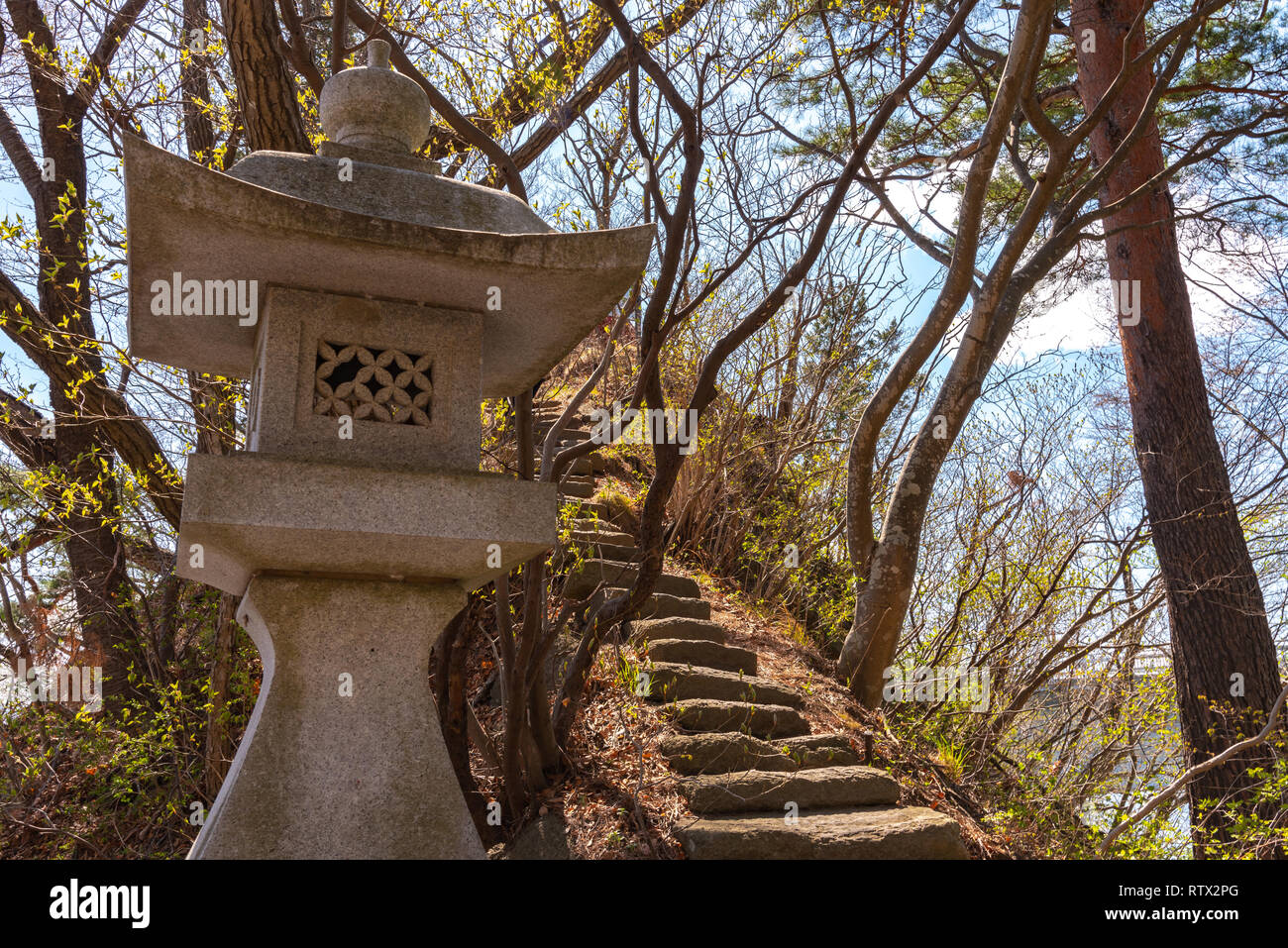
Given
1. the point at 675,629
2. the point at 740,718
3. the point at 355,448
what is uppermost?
the point at 355,448

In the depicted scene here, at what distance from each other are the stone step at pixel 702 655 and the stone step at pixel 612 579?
37 centimetres

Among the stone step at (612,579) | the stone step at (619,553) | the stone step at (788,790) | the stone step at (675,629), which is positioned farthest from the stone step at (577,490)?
the stone step at (788,790)

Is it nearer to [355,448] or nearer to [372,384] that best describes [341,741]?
[355,448]

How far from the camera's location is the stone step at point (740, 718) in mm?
4762

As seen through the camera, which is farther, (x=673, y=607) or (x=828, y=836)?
(x=673, y=607)

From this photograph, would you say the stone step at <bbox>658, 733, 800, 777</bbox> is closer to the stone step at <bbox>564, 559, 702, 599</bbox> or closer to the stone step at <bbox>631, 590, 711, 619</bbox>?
the stone step at <bbox>564, 559, 702, 599</bbox>

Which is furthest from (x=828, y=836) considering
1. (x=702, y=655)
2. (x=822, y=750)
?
(x=702, y=655)

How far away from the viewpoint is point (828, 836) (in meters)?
4.11

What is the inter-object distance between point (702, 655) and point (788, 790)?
1.10 meters

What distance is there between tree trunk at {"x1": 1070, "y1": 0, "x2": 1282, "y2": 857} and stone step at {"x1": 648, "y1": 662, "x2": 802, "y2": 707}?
252 centimetres

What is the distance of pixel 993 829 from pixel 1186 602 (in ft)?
7.40

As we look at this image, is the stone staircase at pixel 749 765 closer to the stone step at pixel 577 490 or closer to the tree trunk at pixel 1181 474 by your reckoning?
the stone step at pixel 577 490
